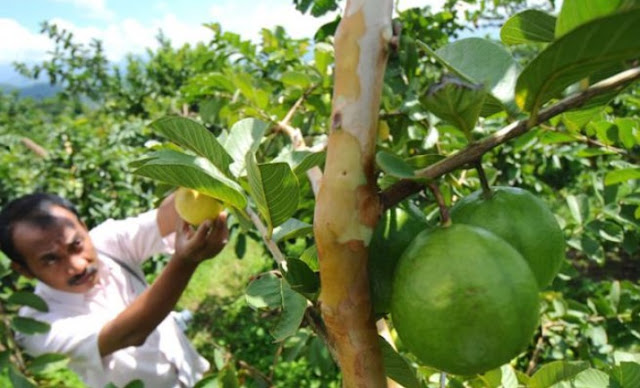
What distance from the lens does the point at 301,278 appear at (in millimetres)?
480

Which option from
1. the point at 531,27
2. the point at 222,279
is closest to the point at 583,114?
the point at 531,27

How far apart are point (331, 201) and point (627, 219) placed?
4.30ft

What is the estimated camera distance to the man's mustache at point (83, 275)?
166 centimetres

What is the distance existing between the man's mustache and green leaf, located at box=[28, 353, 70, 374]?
0.42 metres

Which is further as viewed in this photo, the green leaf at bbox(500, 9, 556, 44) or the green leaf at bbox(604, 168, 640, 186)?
the green leaf at bbox(604, 168, 640, 186)

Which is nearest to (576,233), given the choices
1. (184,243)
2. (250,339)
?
(184,243)

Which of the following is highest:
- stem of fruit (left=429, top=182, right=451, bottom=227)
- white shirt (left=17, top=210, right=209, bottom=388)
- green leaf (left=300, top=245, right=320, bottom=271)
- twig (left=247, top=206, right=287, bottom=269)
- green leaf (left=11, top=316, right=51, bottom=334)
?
stem of fruit (left=429, top=182, right=451, bottom=227)

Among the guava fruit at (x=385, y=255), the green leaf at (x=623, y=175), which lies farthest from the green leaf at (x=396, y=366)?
the green leaf at (x=623, y=175)

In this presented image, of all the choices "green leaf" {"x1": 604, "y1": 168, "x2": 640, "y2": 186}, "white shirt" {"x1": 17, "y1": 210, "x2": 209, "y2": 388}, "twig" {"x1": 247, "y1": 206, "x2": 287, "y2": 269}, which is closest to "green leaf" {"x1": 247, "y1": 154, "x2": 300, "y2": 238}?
"twig" {"x1": 247, "y1": 206, "x2": 287, "y2": 269}

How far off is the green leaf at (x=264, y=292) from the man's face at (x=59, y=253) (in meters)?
1.34

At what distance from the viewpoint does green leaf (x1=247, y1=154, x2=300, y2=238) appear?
1.58 feet

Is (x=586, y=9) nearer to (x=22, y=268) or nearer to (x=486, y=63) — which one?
(x=486, y=63)

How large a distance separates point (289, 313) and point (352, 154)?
20 cm

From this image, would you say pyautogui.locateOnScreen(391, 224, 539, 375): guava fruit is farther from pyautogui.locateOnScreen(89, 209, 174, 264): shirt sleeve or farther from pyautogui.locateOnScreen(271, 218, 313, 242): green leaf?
pyautogui.locateOnScreen(89, 209, 174, 264): shirt sleeve
